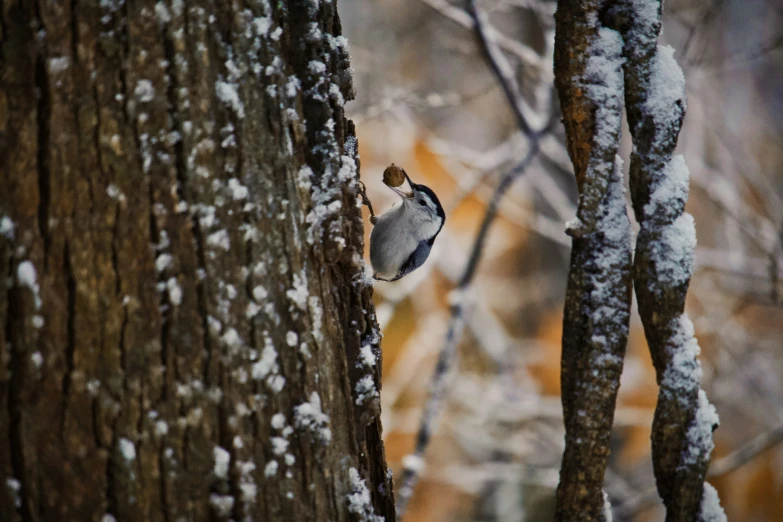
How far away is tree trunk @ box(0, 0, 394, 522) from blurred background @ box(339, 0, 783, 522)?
6.53ft

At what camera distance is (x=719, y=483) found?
5.16 meters

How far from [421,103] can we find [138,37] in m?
2.10

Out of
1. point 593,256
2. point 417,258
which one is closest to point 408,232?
point 417,258

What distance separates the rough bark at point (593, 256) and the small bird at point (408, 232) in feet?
3.70

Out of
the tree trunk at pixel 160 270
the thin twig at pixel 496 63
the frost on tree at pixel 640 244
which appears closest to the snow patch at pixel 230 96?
the tree trunk at pixel 160 270

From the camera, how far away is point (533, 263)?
288 inches

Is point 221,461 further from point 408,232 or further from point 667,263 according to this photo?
point 408,232

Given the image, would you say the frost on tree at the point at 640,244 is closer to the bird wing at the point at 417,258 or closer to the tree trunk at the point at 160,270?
the tree trunk at the point at 160,270

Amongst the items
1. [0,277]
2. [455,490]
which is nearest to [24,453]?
[0,277]

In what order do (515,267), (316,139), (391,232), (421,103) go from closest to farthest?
(316,139)
(391,232)
(421,103)
(515,267)

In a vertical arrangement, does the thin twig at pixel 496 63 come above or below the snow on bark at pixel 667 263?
above

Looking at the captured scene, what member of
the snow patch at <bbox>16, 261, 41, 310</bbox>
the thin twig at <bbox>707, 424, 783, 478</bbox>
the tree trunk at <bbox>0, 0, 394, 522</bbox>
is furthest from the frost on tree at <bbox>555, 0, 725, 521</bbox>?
the thin twig at <bbox>707, 424, 783, 478</bbox>

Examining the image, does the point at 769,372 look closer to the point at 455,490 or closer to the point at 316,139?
the point at 455,490

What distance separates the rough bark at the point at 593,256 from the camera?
1349mm
